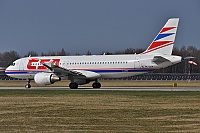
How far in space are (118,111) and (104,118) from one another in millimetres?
3124

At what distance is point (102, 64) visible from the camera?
53031mm

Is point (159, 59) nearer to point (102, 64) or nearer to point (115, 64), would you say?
point (115, 64)

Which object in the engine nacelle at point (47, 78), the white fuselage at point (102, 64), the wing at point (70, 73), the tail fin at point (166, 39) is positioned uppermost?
the tail fin at point (166, 39)

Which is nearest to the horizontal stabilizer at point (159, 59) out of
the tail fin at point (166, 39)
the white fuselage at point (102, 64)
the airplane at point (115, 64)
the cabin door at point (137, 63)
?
the airplane at point (115, 64)

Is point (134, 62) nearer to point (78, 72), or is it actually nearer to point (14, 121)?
point (78, 72)

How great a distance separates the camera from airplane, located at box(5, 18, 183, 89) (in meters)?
50.6

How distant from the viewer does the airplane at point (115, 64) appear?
50.6 m

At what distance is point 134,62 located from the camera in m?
51.1

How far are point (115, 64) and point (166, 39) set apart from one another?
18.6 feet

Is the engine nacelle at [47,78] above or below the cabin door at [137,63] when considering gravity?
below

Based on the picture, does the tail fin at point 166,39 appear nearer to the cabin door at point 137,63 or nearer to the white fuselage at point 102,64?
the white fuselage at point 102,64

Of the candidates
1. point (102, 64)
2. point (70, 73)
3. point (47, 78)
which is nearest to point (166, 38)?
point (102, 64)

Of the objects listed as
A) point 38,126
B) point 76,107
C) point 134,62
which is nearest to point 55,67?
point 134,62

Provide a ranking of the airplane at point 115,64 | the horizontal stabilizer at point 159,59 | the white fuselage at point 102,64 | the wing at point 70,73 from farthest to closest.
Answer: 1. the wing at point 70,73
2. the white fuselage at point 102,64
3. the airplane at point 115,64
4. the horizontal stabilizer at point 159,59
